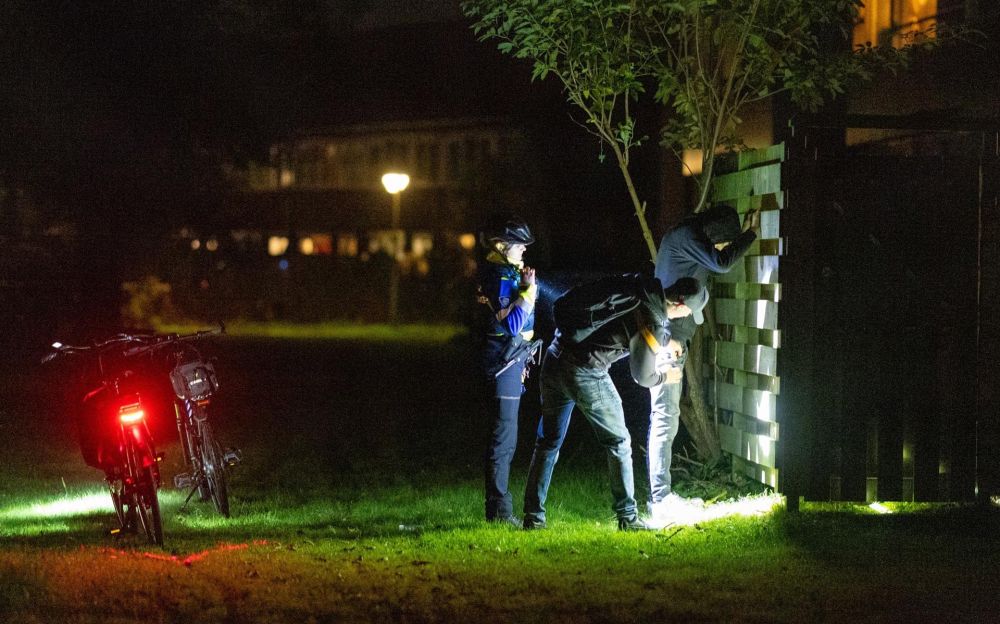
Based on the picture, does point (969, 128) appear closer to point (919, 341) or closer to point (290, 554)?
point (919, 341)

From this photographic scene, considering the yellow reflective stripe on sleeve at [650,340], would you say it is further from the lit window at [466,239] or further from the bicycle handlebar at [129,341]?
the lit window at [466,239]

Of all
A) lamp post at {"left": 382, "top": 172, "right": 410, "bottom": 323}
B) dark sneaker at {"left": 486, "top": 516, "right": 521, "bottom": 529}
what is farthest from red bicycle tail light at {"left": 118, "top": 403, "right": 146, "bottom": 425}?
lamp post at {"left": 382, "top": 172, "right": 410, "bottom": 323}

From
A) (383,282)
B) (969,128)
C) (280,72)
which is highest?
(280,72)

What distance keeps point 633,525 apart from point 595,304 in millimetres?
1555

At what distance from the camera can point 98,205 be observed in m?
21.2

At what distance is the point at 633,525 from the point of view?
8.09m

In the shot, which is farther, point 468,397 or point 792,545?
point 468,397

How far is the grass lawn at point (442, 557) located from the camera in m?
6.04

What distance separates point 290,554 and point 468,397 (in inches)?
417

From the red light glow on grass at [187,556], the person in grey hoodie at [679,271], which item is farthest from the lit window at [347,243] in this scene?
the red light glow on grass at [187,556]

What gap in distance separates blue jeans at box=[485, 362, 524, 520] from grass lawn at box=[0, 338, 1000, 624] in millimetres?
234

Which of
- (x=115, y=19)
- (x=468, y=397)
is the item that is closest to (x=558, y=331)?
(x=468, y=397)

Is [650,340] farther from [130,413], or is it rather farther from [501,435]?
[130,413]

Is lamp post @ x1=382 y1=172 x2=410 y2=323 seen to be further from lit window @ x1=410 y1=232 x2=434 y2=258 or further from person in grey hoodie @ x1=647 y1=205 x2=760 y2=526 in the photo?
person in grey hoodie @ x1=647 y1=205 x2=760 y2=526
